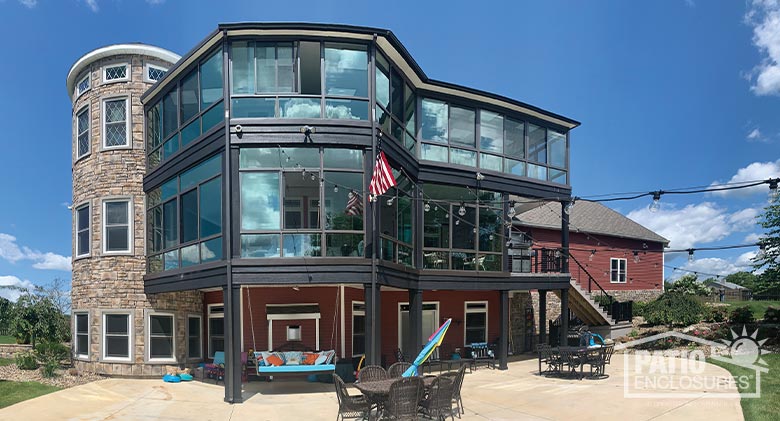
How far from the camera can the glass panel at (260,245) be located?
36.9 ft

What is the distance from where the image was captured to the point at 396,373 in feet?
32.4

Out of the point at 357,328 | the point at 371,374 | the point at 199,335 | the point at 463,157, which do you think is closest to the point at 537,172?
the point at 463,157

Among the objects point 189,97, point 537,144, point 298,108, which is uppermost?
point 189,97

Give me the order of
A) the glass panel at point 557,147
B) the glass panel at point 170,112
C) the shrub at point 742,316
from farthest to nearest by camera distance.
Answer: the shrub at point 742,316 → the glass panel at point 557,147 → the glass panel at point 170,112

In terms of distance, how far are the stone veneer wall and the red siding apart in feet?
49.2

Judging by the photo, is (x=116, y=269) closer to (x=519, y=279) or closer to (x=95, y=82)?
(x=95, y=82)

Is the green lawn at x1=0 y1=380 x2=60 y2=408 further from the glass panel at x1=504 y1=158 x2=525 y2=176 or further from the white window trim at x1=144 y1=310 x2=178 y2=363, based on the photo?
the glass panel at x1=504 y1=158 x2=525 y2=176

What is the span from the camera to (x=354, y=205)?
37.1 feet

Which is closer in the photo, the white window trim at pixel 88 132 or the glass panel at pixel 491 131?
the white window trim at pixel 88 132

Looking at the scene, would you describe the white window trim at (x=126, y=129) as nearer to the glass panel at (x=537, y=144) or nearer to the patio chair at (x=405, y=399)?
the patio chair at (x=405, y=399)

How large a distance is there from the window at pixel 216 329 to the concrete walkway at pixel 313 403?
2265 mm

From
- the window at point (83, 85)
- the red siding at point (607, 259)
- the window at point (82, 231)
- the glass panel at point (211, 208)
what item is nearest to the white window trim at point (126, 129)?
the window at point (83, 85)

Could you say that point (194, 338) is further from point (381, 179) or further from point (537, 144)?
point (537, 144)

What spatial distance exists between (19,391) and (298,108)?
886cm
